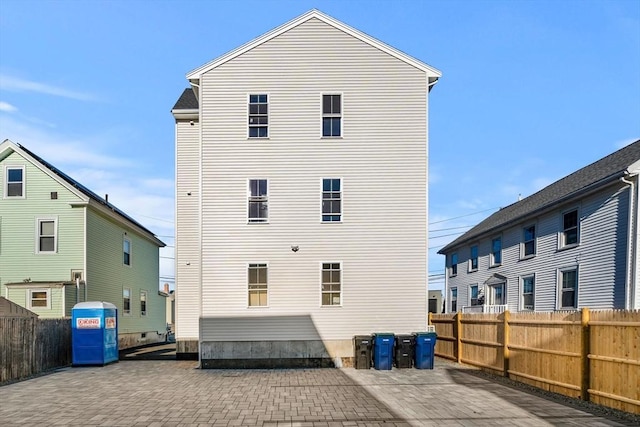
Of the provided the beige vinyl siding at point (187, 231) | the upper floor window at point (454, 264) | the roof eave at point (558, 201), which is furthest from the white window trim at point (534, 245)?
the beige vinyl siding at point (187, 231)

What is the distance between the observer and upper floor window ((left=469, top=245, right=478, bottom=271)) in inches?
1023

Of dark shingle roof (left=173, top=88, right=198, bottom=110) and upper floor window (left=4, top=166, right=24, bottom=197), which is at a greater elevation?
dark shingle roof (left=173, top=88, right=198, bottom=110)

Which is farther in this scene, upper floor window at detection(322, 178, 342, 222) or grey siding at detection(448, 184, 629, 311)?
grey siding at detection(448, 184, 629, 311)

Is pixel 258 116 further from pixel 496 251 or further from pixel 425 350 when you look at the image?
pixel 496 251

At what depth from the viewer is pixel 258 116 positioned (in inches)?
549

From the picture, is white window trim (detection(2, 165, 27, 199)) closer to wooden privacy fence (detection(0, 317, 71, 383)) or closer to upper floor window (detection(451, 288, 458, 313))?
wooden privacy fence (detection(0, 317, 71, 383))

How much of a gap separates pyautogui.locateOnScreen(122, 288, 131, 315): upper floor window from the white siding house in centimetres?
1099

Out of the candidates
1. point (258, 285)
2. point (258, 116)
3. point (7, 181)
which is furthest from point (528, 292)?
point (7, 181)

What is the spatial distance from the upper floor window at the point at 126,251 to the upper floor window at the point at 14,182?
5589 mm

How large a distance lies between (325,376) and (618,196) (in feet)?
38.7

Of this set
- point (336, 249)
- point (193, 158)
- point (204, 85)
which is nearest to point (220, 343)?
point (336, 249)

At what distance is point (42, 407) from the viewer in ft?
27.3

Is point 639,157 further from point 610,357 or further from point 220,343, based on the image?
point 220,343

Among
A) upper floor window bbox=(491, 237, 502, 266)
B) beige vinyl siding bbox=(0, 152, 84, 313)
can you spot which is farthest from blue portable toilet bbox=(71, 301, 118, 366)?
upper floor window bbox=(491, 237, 502, 266)
